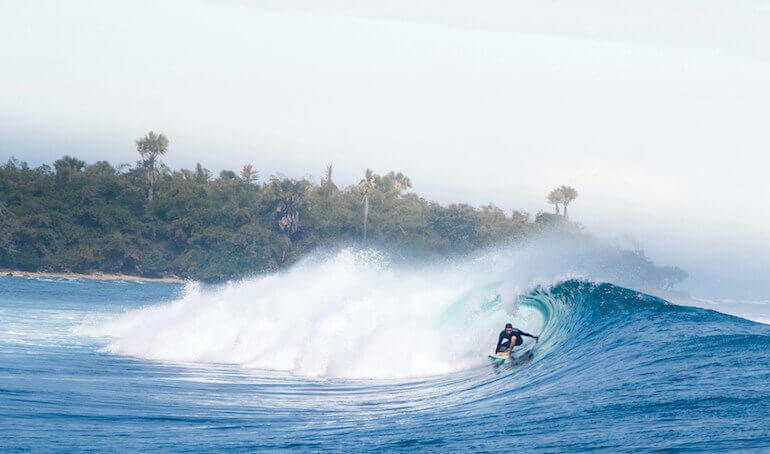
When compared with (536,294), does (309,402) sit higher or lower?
lower

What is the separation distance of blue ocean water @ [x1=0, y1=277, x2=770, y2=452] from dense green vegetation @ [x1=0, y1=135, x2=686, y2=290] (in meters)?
81.8

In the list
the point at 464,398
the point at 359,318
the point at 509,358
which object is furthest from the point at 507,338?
the point at 359,318

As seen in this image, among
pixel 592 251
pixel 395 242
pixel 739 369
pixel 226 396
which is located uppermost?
pixel 395 242

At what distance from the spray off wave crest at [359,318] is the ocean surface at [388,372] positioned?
0.07m

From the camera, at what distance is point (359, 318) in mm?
24984

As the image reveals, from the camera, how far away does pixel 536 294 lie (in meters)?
26.0

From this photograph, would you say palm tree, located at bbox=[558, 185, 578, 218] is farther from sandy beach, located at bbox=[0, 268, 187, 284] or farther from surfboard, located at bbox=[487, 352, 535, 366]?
surfboard, located at bbox=[487, 352, 535, 366]

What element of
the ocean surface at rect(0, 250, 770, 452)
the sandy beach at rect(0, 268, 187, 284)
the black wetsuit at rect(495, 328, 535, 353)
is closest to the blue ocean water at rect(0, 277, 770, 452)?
the ocean surface at rect(0, 250, 770, 452)

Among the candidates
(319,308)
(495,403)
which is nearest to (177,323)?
(319,308)

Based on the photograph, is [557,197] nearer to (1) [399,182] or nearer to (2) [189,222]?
(1) [399,182]

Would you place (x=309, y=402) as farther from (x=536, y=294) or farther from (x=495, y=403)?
(x=536, y=294)

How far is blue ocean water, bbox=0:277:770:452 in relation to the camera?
12000mm

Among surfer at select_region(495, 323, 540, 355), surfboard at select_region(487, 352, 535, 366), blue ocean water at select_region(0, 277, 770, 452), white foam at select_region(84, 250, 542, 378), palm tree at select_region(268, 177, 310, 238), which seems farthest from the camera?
palm tree at select_region(268, 177, 310, 238)

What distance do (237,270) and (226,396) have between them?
300 ft
